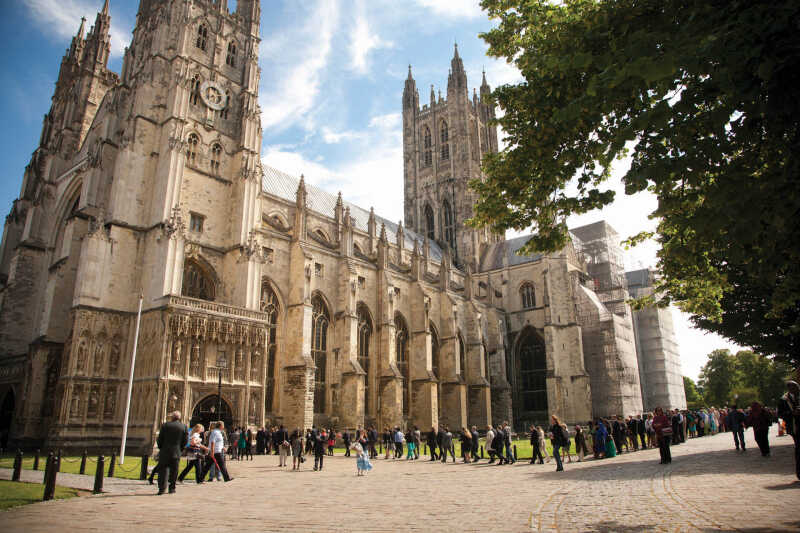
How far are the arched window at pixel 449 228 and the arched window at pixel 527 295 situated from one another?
9.02 meters

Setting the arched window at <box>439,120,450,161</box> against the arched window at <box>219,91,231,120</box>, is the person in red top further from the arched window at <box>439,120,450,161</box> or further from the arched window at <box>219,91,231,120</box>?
the arched window at <box>439,120,450,161</box>

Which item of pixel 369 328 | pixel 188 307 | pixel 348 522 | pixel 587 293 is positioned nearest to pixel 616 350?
pixel 587 293

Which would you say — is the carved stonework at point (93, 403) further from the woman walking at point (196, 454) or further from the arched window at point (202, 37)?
the arched window at point (202, 37)

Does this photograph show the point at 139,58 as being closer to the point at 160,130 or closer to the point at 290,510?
the point at 160,130

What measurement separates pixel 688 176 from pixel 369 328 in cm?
2814

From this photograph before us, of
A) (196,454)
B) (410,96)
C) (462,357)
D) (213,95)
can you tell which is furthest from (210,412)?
(410,96)

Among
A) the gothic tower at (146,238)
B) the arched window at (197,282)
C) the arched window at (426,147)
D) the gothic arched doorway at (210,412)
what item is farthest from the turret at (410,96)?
the gothic arched doorway at (210,412)

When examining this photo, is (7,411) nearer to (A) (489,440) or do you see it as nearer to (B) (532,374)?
(A) (489,440)

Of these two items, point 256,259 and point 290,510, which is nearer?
point 290,510

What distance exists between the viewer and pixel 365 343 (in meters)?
32.8

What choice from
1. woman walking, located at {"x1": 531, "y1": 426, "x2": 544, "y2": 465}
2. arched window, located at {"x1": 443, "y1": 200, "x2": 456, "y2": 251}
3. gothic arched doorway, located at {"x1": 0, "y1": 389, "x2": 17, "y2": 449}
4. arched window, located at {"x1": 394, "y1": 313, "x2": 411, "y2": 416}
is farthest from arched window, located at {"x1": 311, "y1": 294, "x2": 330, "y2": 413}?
arched window, located at {"x1": 443, "y1": 200, "x2": 456, "y2": 251}

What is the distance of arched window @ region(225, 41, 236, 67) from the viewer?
28906mm

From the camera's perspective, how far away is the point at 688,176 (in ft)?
19.5

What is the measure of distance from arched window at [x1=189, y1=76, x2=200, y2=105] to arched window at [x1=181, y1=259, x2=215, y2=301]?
8.47 meters
